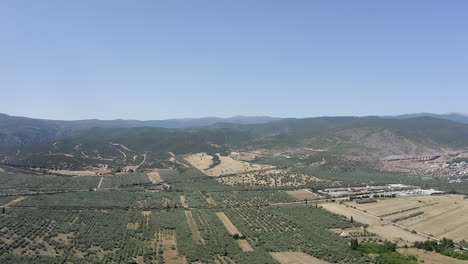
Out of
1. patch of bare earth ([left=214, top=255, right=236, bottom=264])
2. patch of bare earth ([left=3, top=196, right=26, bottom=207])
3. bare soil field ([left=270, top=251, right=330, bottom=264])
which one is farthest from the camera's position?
patch of bare earth ([left=3, top=196, right=26, bottom=207])

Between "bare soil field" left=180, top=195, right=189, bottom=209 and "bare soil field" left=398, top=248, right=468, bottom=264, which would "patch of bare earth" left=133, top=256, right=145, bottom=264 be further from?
"bare soil field" left=398, top=248, right=468, bottom=264

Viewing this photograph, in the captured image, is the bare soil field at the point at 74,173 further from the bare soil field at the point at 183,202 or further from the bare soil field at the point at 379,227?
the bare soil field at the point at 379,227

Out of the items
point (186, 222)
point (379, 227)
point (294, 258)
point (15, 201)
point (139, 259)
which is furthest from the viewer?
point (15, 201)

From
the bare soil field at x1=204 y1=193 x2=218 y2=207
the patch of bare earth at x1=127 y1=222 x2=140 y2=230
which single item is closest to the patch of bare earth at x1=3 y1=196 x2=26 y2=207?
the patch of bare earth at x1=127 y1=222 x2=140 y2=230

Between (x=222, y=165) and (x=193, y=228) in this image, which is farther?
(x=222, y=165)

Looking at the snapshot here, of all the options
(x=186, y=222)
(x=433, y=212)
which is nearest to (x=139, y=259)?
(x=186, y=222)

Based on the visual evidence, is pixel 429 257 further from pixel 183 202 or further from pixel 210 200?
pixel 183 202

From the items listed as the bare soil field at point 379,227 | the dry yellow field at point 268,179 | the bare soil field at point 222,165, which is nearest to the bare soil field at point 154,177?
the bare soil field at point 222,165

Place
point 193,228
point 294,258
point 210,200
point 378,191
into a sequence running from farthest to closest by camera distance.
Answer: point 378,191, point 210,200, point 193,228, point 294,258
